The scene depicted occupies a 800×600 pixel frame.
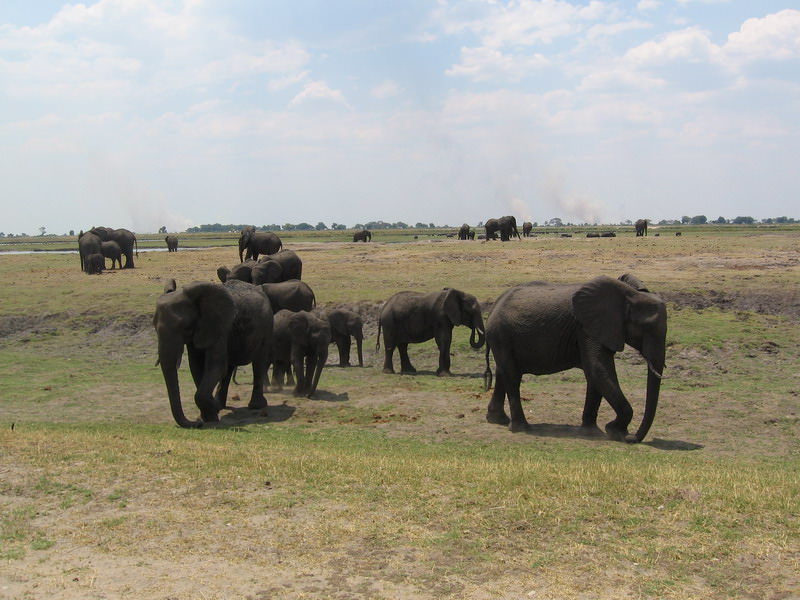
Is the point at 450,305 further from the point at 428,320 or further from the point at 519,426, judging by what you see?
the point at 519,426

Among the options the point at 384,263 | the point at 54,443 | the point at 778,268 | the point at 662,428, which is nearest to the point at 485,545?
the point at 54,443

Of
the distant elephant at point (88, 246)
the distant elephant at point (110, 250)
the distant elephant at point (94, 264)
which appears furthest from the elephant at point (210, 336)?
the distant elephant at point (110, 250)

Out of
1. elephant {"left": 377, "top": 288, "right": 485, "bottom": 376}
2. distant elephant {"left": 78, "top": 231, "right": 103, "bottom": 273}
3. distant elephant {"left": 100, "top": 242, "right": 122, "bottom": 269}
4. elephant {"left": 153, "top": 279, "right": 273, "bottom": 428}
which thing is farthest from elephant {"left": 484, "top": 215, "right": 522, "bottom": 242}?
elephant {"left": 153, "top": 279, "right": 273, "bottom": 428}

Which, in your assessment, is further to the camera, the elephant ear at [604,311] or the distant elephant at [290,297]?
the distant elephant at [290,297]

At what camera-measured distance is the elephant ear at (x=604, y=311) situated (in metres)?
14.8

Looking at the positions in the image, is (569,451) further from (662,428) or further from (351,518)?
(351,518)

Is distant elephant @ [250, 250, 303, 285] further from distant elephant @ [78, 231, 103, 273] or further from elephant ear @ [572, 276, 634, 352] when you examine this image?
distant elephant @ [78, 231, 103, 273]

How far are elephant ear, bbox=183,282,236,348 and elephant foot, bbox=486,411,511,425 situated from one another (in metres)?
5.37

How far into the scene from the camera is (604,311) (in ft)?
48.6

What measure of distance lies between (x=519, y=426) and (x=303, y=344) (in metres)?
5.87

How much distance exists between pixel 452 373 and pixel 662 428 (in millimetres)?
7723

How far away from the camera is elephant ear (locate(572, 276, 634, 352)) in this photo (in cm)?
1477

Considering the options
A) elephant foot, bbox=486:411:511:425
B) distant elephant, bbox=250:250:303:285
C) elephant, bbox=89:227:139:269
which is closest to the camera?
elephant foot, bbox=486:411:511:425

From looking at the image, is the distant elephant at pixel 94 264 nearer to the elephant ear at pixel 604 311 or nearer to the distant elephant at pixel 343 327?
the distant elephant at pixel 343 327
